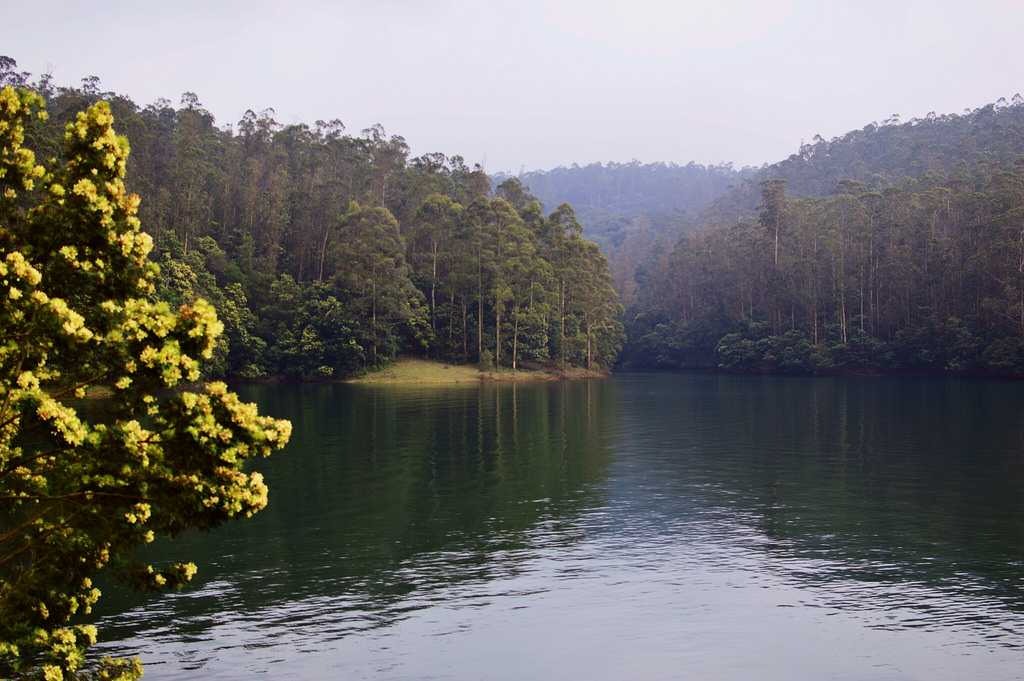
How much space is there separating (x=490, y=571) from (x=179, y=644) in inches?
324

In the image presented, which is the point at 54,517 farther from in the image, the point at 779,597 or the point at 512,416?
the point at 512,416

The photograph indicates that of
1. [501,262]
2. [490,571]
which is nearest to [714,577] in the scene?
[490,571]

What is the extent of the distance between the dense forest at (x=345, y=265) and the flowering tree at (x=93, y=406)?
72.1 m

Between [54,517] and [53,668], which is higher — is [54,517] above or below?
above

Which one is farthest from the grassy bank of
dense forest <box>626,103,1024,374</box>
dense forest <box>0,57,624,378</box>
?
dense forest <box>626,103,1024,374</box>

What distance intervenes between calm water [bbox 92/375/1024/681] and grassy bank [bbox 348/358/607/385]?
45.0 m

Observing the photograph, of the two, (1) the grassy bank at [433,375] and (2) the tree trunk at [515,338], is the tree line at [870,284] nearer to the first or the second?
(2) the tree trunk at [515,338]

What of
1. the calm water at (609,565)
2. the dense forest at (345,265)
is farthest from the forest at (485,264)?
the calm water at (609,565)

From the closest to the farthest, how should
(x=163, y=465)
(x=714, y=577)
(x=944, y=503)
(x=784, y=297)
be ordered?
(x=163, y=465) < (x=714, y=577) < (x=944, y=503) < (x=784, y=297)

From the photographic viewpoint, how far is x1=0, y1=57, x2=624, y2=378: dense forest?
94.8 meters

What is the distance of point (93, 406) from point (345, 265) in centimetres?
8648

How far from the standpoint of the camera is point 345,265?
97625mm

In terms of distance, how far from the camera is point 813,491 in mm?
34938

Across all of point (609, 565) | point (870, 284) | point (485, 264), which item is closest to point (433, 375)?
point (485, 264)
